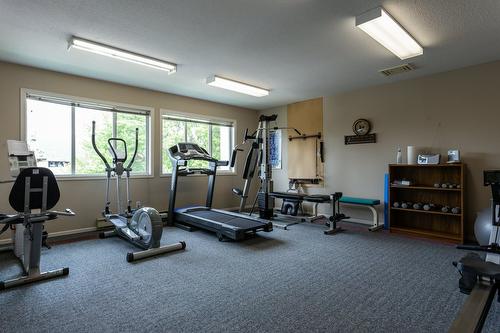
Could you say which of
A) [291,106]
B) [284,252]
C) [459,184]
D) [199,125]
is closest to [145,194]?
[199,125]

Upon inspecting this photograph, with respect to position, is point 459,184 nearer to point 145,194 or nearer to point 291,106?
point 291,106

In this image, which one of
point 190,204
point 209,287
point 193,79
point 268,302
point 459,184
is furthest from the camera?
point 190,204

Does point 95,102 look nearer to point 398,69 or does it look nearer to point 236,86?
point 236,86

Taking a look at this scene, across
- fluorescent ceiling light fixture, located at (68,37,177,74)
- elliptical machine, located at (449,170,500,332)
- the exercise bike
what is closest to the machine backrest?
the exercise bike

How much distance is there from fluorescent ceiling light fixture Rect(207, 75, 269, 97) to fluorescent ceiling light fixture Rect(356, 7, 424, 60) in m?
2.53

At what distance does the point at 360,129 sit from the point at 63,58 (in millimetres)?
5116

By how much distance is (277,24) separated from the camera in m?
3.02

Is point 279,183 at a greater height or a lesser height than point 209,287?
greater

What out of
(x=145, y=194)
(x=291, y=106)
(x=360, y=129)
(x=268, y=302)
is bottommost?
(x=268, y=302)

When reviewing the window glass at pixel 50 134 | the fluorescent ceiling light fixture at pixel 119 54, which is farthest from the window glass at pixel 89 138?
the fluorescent ceiling light fixture at pixel 119 54

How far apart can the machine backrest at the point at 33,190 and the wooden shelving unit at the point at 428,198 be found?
4.92m

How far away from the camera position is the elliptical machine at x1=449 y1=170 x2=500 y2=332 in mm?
1855

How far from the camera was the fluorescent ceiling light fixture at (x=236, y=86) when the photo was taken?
4840 mm

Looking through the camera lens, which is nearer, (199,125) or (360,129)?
(360,129)
